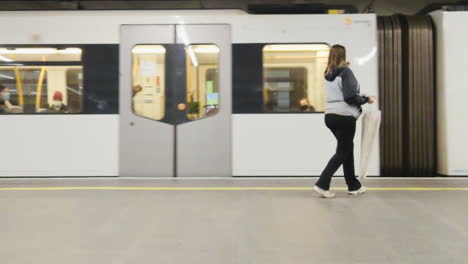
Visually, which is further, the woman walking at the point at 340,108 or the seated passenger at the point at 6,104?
the seated passenger at the point at 6,104

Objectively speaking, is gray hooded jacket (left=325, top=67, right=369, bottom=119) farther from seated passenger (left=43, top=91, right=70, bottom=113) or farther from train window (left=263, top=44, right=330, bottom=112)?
seated passenger (left=43, top=91, right=70, bottom=113)

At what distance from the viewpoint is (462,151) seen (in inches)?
254

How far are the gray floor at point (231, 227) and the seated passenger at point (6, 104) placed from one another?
1.49 metres

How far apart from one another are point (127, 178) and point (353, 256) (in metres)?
4.14

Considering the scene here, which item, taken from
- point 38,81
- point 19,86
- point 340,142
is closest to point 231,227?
point 340,142

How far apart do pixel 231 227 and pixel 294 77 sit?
3220mm

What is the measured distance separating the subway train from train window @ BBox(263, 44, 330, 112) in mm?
14

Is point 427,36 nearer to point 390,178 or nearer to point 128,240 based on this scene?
point 390,178

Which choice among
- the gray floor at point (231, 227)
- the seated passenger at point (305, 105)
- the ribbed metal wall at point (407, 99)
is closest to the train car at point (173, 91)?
the seated passenger at point (305, 105)

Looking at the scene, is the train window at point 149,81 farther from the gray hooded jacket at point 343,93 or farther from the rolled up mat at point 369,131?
the rolled up mat at point 369,131

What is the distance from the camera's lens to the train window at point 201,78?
661 centimetres

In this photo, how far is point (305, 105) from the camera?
6.53 meters

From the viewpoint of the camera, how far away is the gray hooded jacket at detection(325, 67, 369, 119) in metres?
4.80

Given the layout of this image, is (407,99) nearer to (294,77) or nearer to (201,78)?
(294,77)
